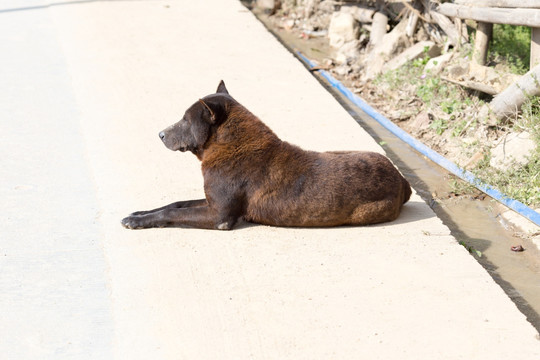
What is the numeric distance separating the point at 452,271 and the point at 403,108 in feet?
13.6

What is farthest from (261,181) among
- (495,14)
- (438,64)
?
(438,64)

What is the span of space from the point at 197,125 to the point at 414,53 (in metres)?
4.88

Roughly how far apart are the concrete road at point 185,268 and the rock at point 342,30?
3.43 metres

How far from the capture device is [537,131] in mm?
6707

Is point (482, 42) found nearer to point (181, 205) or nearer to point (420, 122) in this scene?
point (420, 122)

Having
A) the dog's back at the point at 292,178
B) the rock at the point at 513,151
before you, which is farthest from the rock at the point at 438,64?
the dog's back at the point at 292,178

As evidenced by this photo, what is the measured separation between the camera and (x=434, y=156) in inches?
291

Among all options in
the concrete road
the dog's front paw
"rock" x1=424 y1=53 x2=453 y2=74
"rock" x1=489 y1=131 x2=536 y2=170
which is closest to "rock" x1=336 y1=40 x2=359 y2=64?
"rock" x1=424 y1=53 x2=453 y2=74

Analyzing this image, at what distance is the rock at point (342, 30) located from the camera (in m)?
11.3


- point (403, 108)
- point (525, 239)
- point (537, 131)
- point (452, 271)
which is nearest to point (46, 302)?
point (452, 271)

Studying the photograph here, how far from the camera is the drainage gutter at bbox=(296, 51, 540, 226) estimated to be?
6.23 metres

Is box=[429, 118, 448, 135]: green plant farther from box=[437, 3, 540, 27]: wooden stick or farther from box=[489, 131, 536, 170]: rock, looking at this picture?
box=[437, 3, 540, 27]: wooden stick

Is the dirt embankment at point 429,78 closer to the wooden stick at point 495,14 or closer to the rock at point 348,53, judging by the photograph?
the rock at point 348,53

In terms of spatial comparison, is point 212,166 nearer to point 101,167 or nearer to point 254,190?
point 254,190
